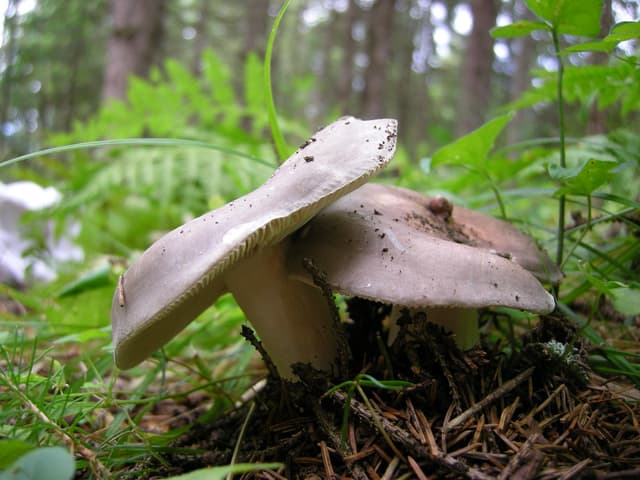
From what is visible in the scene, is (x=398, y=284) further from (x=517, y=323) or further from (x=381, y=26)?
(x=381, y=26)

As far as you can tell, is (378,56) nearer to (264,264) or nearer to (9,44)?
(264,264)

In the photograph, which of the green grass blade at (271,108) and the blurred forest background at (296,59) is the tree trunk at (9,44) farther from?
the green grass blade at (271,108)

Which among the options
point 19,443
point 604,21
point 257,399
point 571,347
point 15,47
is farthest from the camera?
point 15,47

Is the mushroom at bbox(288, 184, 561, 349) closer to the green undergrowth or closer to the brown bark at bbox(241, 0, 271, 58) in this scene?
the green undergrowth

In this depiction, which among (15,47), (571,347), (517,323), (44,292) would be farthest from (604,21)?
(15,47)

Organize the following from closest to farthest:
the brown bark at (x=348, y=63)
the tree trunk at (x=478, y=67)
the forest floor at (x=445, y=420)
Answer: the forest floor at (x=445, y=420), the tree trunk at (x=478, y=67), the brown bark at (x=348, y=63)

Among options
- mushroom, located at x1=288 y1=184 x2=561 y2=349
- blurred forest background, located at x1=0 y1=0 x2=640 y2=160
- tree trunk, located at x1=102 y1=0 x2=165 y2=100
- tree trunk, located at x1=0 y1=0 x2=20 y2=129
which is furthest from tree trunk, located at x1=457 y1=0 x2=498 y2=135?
tree trunk, located at x1=0 y1=0 x2=20 y2=129

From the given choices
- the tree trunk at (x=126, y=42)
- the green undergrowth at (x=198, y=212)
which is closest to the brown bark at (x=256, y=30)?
the tree trunk at (x=126, y=42)
